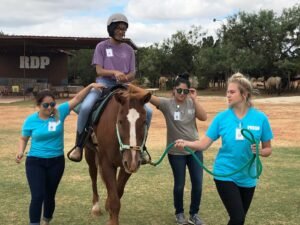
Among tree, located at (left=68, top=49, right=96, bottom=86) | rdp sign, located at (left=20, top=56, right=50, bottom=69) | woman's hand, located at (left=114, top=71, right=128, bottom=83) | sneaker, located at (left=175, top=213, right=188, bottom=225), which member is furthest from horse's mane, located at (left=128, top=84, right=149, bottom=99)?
tree, located at (left=68, top=49, right=96, bottom=86)

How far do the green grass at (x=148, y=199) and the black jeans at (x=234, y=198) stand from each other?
164 cm

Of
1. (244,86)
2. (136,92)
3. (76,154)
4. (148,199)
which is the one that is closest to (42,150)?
(76,154)

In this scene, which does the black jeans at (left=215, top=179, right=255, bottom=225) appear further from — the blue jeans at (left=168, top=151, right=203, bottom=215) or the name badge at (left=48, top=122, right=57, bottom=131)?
the name badge at (left=48, top=122, right=57, bottom=131)

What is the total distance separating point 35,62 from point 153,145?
105ft

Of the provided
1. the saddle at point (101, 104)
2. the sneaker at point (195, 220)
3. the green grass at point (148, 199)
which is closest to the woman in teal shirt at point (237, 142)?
the sneaker at point (195, 220)

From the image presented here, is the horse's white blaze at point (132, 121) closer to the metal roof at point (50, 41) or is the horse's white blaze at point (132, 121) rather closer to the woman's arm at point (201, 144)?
the woman's arm at point (201, 144)

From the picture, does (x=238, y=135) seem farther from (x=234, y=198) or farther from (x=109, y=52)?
(x=109, y=52)

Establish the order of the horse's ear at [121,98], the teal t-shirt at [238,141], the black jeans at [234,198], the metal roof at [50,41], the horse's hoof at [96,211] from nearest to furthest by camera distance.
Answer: the black jeans at [234,198] < the teal t-shirt at [238,141] < the horse's ear at [121,98] < the horse's hoof at [96,211] < the metal roof at [50,41]

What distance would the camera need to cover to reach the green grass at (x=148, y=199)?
5617 millimetres

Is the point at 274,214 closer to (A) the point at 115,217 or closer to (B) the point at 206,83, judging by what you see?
(A) the point at 115,217

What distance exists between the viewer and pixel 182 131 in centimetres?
528

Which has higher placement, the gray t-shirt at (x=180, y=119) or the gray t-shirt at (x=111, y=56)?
the gray t-shirt at (x=111, y=56)

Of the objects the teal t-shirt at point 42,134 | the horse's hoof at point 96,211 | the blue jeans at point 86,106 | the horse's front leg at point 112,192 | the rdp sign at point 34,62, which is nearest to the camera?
the teal t-shirt at point 42,134

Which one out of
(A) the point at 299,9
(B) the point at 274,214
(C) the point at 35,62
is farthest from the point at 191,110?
(A) the point at 299,9
